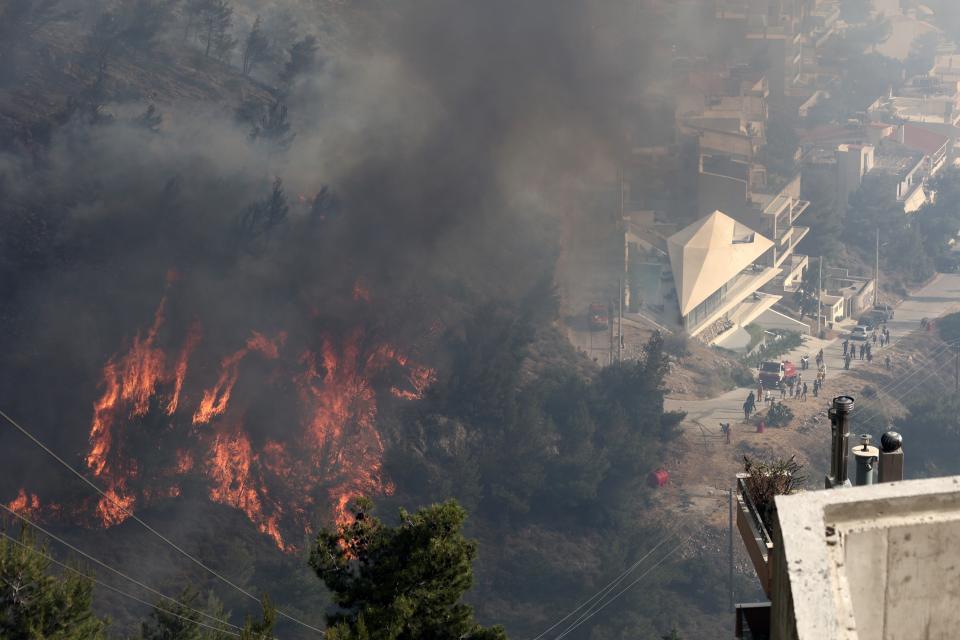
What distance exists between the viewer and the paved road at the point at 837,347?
2394 inches

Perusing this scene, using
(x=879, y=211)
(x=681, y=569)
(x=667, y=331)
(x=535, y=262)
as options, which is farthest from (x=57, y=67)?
(x=879, y=211)

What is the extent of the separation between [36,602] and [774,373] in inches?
1930

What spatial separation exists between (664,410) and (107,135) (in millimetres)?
30668

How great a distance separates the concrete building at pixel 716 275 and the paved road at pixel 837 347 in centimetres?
426

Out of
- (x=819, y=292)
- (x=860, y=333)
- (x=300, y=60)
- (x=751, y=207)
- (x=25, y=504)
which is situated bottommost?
(x=25, y=504)

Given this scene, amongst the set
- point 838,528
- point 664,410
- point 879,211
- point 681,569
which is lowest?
point 838,528

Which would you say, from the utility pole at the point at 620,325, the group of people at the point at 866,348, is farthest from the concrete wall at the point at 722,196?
the utility pole at the point at 620,325

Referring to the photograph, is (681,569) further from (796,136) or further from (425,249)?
(796,136)

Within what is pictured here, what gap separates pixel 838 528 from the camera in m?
7.78

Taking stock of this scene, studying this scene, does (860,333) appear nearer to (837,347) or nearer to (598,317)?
(837,347)

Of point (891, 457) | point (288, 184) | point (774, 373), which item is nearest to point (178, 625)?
point (891, 457)

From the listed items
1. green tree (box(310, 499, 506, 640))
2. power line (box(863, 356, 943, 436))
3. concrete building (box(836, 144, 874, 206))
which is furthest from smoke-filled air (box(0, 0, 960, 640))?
green tree (box(310, 499, 506, 640))

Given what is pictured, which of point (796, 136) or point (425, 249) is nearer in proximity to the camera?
point (425, 249)

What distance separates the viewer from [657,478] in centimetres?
5366
